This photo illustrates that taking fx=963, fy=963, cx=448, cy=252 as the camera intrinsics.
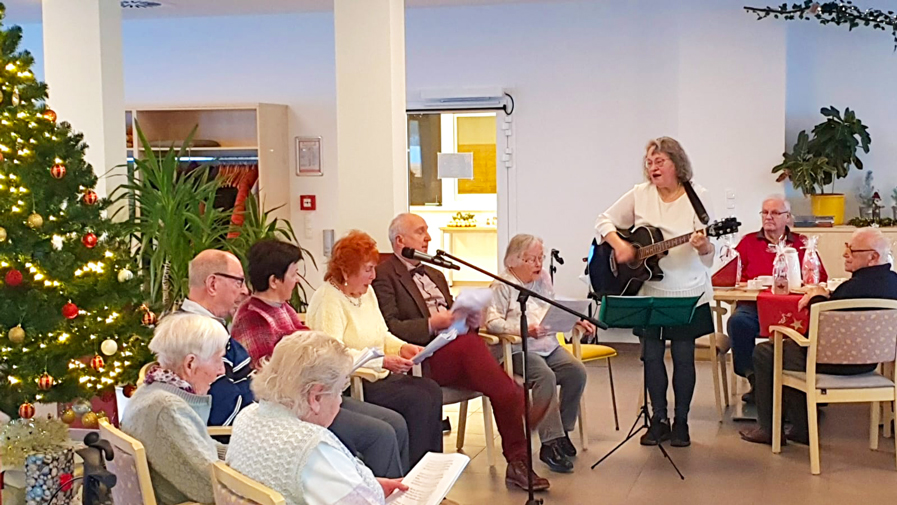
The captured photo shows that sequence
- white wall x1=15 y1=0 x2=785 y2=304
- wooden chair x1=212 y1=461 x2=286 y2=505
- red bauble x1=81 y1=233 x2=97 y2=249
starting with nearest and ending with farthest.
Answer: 1. wooden chair x1=212 y1=461 x2=286 y2=505
2. red bauble x1=81 y1=233 x2=97 y2=249
3. white wall x1=15 y1=0 x2=785 y2=304

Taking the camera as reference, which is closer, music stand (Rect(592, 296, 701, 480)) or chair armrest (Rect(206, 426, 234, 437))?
chair armrest (Rect(206, 426, 234, 437))

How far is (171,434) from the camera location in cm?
258

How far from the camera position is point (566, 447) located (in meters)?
4.66

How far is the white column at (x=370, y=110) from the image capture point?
5004 millimetres

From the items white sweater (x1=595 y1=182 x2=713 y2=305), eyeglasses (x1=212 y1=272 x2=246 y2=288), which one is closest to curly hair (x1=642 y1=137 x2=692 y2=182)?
white sweater (x1=595 y1=182 x2=713 y2=305)

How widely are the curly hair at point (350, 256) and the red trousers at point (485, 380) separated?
0.61 meters

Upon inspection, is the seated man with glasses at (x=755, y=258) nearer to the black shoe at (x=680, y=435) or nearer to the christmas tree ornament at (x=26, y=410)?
the black shoe at (x=680, y=435)

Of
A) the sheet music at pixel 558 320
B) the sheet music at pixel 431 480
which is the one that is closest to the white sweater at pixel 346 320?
the sheet music at pixel 558 320

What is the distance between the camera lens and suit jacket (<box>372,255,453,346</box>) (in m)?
4.34

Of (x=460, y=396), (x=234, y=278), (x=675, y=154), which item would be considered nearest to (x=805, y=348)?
(x=675, y=154)

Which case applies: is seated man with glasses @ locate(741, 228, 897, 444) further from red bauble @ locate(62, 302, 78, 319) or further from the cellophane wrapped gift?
red bauble @ locate(62, 302, 78, 319)

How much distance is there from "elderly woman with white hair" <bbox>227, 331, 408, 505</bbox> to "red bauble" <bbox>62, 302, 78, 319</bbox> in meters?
1.54

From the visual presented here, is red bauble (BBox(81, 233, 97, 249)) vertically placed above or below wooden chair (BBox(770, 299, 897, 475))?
above

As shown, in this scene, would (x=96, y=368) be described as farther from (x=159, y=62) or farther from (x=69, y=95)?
(x=159, y=62)
